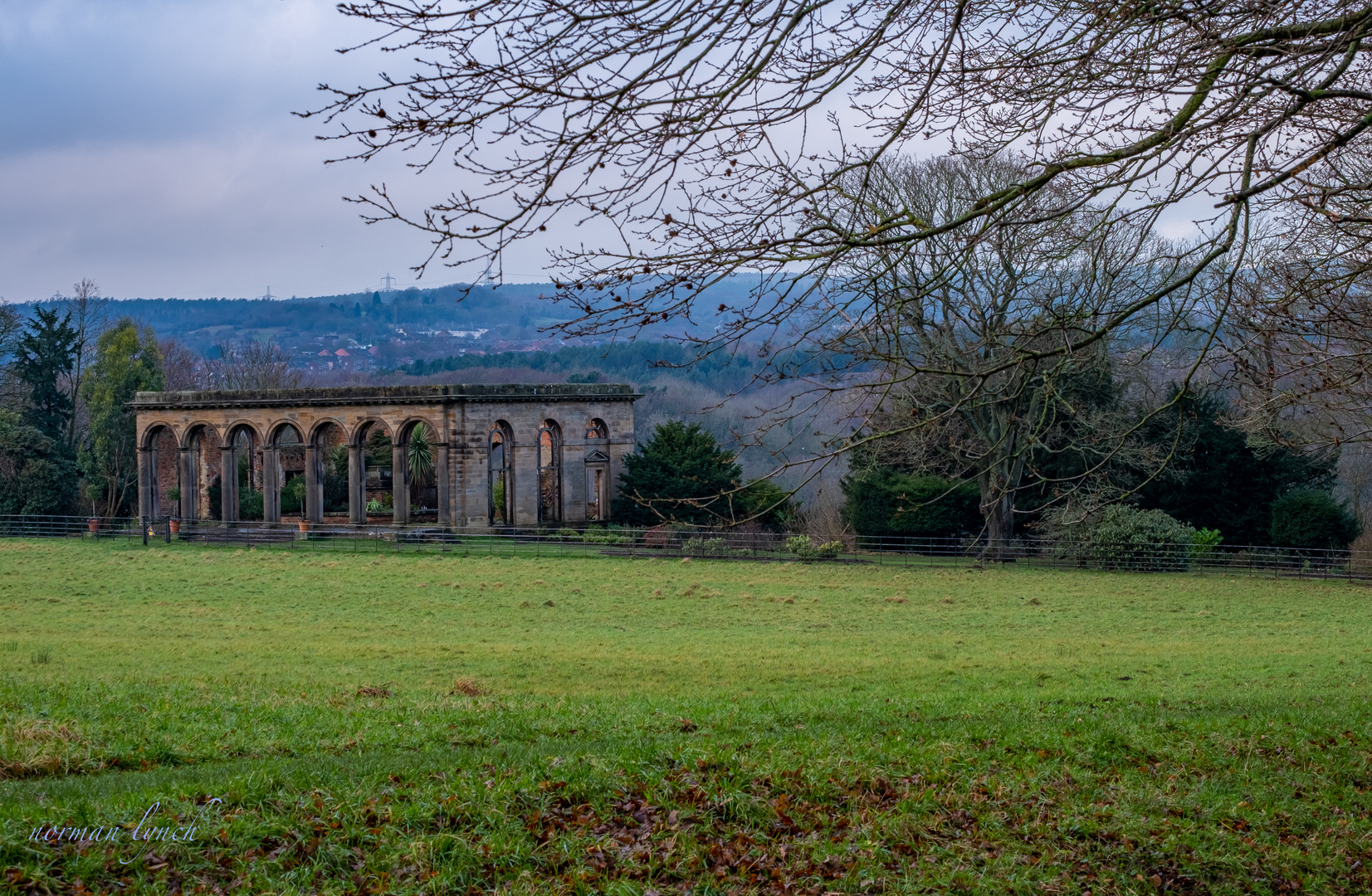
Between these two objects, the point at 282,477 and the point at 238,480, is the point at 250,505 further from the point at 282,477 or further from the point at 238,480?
the point at 282,477

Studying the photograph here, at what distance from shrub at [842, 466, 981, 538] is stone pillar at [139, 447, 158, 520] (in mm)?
27241

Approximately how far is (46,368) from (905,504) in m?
39.0

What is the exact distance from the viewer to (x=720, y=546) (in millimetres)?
31922

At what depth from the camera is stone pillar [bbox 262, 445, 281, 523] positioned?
136 ft

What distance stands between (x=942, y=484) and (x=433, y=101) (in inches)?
1066

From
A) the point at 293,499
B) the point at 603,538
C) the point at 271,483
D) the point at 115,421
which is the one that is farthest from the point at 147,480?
the point at 603,538

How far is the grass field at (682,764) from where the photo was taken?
4867mm

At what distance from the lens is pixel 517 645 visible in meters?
15.6

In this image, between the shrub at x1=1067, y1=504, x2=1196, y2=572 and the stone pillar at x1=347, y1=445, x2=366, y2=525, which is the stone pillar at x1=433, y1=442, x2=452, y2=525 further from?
the shrub at x1=1067, y1=504, x2=1196, y2=572

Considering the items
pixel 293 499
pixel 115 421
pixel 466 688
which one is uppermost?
pixel 115 421

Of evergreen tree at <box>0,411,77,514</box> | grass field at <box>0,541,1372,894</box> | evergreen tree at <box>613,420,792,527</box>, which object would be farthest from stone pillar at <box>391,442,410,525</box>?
grass field at <box>0,541,1372,894</box>

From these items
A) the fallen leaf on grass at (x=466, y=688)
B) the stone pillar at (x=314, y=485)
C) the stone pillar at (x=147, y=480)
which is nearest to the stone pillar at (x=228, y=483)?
the stone pillar at (x=147, y=480)

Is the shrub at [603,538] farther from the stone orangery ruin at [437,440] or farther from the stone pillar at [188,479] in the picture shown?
the stone pillar at [188,479]

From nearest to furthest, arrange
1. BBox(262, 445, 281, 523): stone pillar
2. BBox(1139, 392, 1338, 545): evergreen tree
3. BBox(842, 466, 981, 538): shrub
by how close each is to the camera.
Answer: BBox(1139, 392, 1338, 545): evergreen tree → BBox(842, 466, 981, 538): shrub → BBox(262, 445, 281, 523): stone pillar
